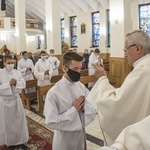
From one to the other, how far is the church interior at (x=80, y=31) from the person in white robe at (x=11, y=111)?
46cm

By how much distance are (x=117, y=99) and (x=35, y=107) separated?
6495 mm

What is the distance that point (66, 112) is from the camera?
278 centimetres

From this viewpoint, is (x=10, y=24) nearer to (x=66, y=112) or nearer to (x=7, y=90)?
(x=7, y=90)

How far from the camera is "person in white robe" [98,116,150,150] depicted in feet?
3.51

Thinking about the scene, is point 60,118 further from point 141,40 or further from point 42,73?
point 42,73

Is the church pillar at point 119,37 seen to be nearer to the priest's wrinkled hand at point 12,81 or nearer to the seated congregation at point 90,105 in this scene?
the seated congregation at point 90,105

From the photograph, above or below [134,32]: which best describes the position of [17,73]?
below

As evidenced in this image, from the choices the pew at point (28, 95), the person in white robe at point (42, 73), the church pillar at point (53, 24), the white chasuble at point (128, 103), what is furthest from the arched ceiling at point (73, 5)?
the white chasuble at point (128, 103)

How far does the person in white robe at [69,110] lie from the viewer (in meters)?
2.73

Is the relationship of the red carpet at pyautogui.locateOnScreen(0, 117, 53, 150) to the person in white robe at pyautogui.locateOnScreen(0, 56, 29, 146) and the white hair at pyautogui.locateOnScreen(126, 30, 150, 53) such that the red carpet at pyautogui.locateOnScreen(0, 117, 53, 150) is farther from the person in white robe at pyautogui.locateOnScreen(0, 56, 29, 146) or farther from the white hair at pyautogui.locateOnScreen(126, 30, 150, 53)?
the white hair at pyautogui.locateOnScreen(126, 30, 150, 53)

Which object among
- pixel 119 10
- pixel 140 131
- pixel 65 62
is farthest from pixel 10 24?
pixel 140 131

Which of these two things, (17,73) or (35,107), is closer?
(17,73)

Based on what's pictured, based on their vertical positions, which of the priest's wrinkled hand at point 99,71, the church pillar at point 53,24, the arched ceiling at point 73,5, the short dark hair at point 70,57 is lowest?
the priest's wrinkled hand at point 99,71

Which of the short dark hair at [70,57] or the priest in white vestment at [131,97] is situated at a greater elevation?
the short dark hair at [70,57]
